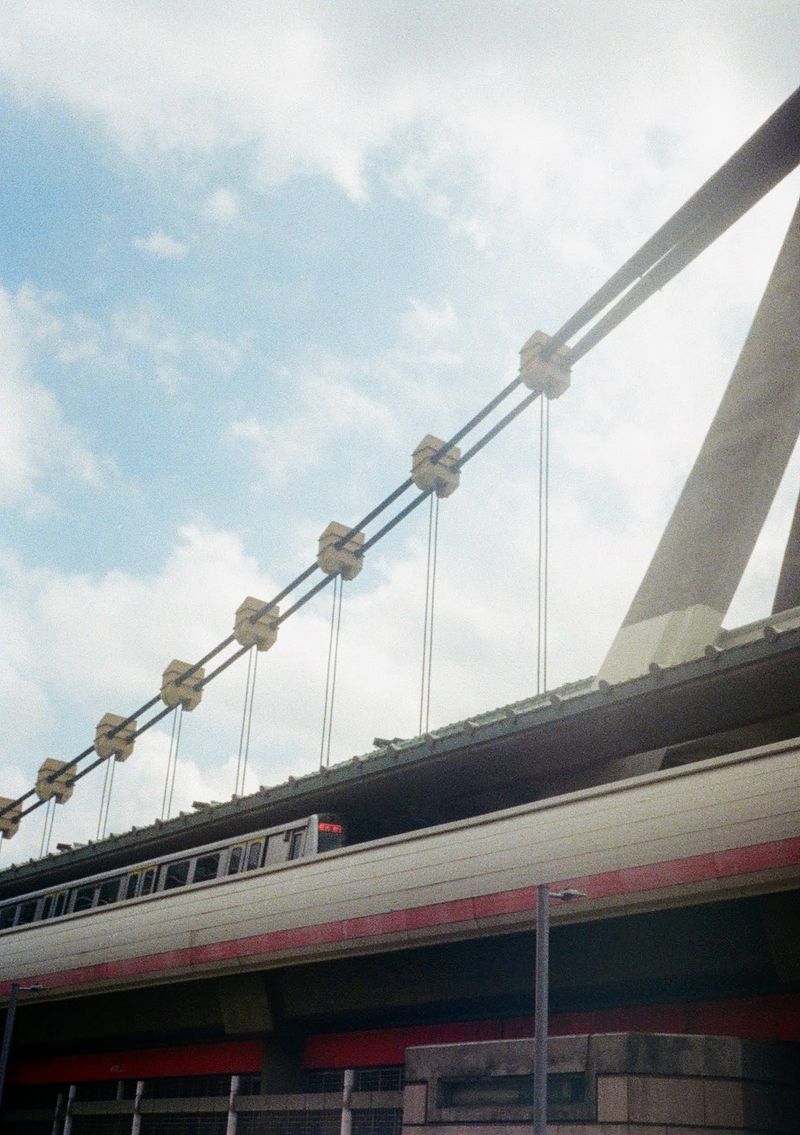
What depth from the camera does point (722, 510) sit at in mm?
26719

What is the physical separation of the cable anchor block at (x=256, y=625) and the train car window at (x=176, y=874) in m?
18.5

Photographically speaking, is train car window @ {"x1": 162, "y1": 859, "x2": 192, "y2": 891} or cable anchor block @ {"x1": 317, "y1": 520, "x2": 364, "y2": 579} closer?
train car window @ {"x1": 162, "y1": 859, "x2": 192, "y2": 891}

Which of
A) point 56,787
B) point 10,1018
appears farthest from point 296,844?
point 56,787

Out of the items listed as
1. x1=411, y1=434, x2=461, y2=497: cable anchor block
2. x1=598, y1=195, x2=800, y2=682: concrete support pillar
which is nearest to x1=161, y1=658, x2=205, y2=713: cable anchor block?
x1=411, y1=434, x2=461, y2=497: cable anchor block

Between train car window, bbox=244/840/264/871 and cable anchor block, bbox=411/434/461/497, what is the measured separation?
17030 mm

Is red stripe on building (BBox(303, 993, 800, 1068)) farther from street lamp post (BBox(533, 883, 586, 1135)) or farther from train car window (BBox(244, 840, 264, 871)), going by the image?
train car window (BBox(244, 840, 264, 871))

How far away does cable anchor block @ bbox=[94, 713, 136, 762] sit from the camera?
188ft

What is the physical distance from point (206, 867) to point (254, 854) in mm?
2414

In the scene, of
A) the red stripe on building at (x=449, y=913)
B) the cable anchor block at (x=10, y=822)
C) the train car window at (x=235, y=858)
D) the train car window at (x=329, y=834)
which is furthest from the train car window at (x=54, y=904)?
the cable anchor block at (x=10, y=822)

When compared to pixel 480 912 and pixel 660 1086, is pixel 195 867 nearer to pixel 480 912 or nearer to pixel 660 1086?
pixel 480 912

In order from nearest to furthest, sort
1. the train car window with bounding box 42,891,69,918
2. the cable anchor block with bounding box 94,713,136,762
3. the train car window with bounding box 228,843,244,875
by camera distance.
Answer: the train car window with bounding box 228,843,244,875
the train car window with bounding box 42,891,69,918
the cable anchor block with bounding box 94,713,136,762

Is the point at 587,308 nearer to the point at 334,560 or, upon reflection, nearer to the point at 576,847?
the point at 334,560

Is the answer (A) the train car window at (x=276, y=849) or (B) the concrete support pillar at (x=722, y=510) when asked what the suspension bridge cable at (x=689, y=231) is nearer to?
(B) the concrete support pillar at (x=722, y=510)

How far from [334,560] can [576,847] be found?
89.9 feet
